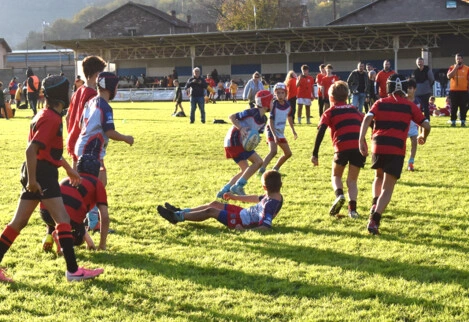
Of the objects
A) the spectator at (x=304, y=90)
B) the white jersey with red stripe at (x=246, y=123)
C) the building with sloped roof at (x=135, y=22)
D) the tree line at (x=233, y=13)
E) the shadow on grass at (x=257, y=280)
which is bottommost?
the shadow on grass at (x=257, y=280)

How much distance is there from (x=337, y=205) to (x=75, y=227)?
3042 millimetres

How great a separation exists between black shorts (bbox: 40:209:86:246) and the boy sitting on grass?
121 cm

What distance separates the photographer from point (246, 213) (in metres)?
7.32

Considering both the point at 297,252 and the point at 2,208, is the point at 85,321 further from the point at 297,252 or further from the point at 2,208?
the point at 2,208

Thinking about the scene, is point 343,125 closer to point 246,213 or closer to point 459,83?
point 246,213

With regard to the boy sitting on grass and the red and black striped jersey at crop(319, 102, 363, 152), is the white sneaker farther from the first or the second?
the red and black striped jersey at crop(319, 102, 363, 152)

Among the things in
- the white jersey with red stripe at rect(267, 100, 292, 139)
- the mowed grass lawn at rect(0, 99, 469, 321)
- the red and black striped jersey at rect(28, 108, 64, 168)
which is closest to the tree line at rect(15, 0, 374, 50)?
the white jersey with red stripe at rect(267, 100, 292, 139)

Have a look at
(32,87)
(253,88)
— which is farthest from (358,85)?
(32,87)

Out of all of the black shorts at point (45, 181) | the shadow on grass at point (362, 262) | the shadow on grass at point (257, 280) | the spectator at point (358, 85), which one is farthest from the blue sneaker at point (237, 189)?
the spectator at point (358, 85)

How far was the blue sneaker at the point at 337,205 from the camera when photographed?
7676 mm

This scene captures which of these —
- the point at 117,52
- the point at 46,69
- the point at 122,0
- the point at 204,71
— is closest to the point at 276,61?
the point at 204,71

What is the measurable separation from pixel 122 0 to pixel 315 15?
54.2 m

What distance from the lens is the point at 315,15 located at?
102688 mm

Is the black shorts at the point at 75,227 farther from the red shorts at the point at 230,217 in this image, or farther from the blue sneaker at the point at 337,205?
the blue sneaker at the point at 337,205
